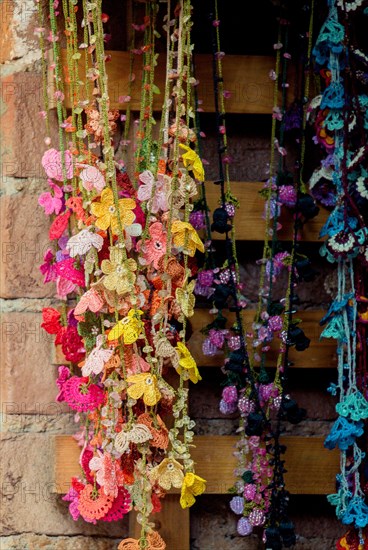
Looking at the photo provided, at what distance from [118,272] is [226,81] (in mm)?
430

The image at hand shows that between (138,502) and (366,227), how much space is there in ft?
1.73

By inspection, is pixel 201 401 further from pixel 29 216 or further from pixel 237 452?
pixel 29 216

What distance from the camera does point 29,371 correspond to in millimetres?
1579

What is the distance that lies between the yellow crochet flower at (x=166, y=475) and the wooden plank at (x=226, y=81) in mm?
555

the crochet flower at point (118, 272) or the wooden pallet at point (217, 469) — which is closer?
the crochet flower at point (118, 272)

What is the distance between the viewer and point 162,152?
1462 millimetres

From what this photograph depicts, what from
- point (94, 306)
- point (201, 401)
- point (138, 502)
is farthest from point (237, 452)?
point (94, 306)

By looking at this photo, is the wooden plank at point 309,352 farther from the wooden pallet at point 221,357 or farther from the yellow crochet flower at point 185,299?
the yellow crochet flower at point 185,299

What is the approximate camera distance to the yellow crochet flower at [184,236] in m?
1.37

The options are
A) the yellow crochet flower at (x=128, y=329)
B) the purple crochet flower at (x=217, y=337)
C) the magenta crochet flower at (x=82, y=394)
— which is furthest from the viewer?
the purple crochet flower at (x=217, y=337)

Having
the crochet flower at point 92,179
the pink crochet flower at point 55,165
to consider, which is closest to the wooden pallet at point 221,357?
the pink crochet flower at point 55,165

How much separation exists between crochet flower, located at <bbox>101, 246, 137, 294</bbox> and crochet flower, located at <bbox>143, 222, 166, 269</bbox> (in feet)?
0.17

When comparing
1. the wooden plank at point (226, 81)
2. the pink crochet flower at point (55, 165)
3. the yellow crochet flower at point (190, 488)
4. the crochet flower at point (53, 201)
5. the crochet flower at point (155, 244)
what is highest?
the wooden plank at point (226, 81)

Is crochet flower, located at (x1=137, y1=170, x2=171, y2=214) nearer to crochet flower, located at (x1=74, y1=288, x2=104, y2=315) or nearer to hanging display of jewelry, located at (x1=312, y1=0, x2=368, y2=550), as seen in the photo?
crochet flower, located at (x1=74, y1=288, x2=104, y2=315)
